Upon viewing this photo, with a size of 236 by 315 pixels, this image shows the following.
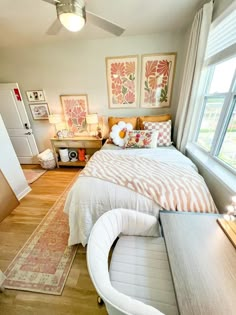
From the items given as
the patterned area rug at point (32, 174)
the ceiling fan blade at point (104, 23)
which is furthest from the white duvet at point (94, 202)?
the patterned area rug at point (32, 174)

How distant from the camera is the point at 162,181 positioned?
1.32m

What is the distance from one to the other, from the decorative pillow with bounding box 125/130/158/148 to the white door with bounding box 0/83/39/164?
2350 millimetres

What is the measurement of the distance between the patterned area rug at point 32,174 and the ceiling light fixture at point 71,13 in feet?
8.22

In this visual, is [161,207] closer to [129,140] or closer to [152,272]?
[152,272]

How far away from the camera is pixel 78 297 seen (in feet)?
3.67

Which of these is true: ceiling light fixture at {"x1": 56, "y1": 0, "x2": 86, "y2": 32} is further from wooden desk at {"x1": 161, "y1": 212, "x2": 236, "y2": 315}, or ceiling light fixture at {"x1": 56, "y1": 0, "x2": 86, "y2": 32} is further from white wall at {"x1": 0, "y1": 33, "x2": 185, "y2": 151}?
wooden desk at {"x1": 161, "y1": 212, "x2": 236, "y2": 315}

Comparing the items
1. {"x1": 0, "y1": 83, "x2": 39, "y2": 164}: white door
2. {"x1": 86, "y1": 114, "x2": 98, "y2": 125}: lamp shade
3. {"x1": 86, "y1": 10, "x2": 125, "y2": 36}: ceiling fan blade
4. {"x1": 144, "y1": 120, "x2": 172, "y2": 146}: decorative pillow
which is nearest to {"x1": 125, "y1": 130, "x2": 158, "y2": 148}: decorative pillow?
{"x1": 144, "y1": 120, "x2": 172, "y2": 146}: decorative pillow

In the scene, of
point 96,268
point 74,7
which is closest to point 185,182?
point 96,268

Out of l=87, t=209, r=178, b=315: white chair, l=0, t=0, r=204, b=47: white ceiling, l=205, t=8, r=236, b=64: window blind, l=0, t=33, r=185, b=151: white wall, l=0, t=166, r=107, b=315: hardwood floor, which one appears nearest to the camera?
l=87, t=209, r=178, b=315: white chair

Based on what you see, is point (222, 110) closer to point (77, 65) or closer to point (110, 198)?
point (110, 198)

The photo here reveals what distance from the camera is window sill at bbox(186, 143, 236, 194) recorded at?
4.18 feet

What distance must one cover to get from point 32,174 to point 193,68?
11.1ft

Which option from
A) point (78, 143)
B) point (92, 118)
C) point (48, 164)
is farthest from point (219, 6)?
point (48, 164)

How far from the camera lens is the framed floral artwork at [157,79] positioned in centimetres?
256
